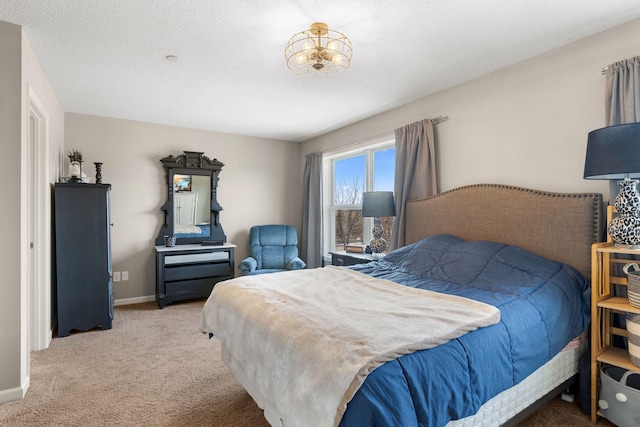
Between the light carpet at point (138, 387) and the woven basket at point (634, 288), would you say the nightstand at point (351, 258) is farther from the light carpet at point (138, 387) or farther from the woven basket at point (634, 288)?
the woven basket at point (634, 288)

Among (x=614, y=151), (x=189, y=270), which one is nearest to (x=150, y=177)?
(x=189, y=270)

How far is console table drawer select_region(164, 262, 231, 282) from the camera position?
418 centimetres

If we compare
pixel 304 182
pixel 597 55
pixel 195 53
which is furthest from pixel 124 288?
pixel 597 55

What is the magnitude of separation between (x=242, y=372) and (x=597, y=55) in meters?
3.09

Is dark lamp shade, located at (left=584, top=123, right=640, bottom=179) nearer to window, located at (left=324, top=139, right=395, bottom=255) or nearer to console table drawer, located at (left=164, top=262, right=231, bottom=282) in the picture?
window, located at (left=324, top=139, right=395, bottom=255)

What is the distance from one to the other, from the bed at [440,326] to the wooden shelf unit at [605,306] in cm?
10

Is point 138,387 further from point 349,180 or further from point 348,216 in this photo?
point 349,180

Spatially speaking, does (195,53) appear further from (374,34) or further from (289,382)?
(289,382)

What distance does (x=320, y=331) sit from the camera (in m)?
1.39

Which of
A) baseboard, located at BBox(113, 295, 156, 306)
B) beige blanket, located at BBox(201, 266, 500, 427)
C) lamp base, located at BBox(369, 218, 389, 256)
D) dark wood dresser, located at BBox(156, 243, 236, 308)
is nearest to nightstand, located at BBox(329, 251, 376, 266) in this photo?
lamp base, located at BBox(369, 218, 389, 256)

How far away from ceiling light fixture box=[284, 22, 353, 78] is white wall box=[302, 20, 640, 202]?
4.15ft

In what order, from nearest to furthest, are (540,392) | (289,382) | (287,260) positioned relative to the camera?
(289,382) < (540,392) < (287,260)

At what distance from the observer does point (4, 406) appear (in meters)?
2.08

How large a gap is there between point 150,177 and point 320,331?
13.0 ft
